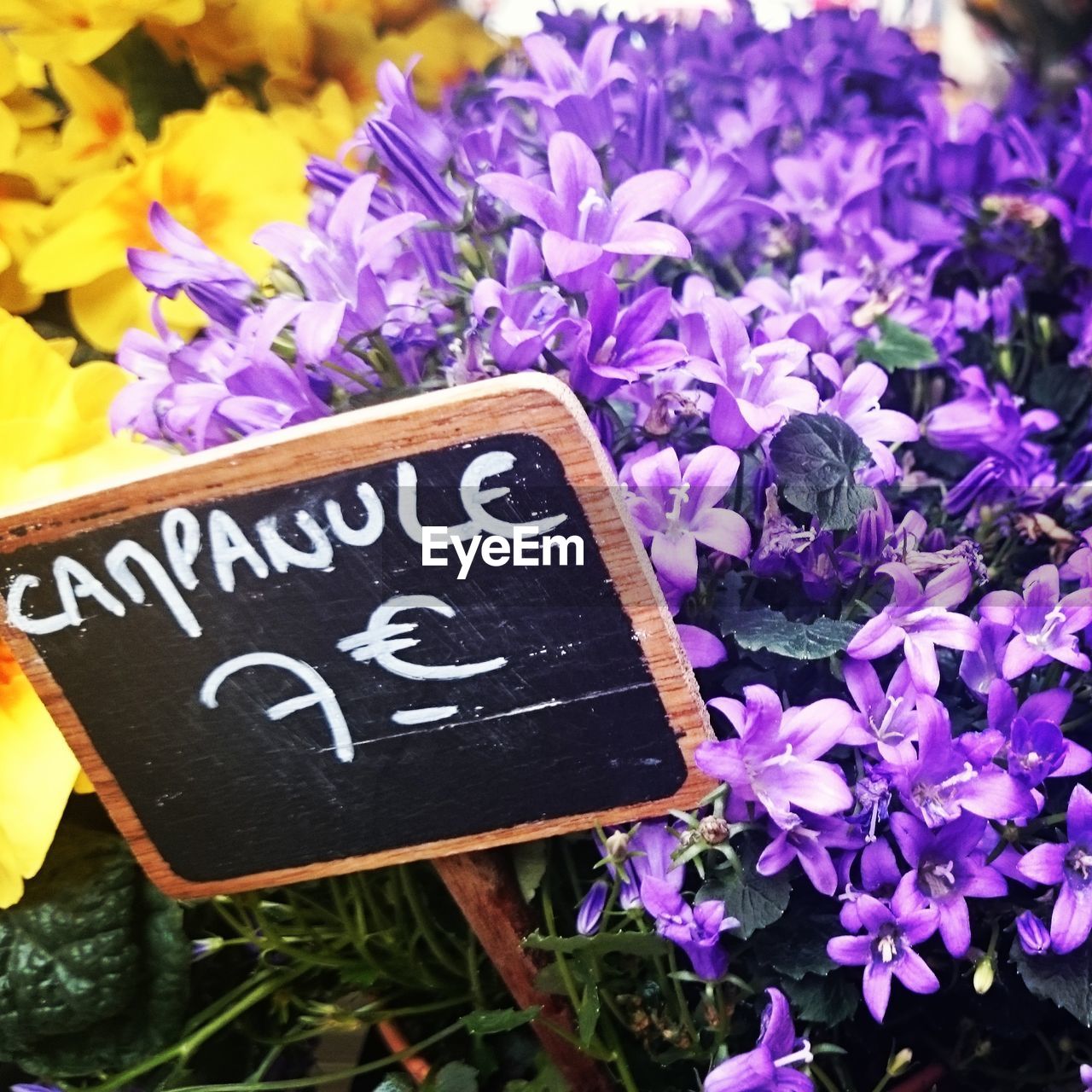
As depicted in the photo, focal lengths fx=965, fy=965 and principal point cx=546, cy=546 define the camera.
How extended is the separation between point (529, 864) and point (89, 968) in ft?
1.04

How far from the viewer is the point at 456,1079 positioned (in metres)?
0.55

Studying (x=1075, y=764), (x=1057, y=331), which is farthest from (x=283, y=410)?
(x=1057, y=331)

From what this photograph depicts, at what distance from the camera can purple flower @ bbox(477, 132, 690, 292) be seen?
44 cm

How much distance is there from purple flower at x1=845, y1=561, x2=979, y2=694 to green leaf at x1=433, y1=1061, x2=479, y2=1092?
1.07 ft

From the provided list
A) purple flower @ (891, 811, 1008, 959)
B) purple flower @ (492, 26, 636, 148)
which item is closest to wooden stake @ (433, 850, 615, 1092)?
purple flower @ (891, 811, 1008, 959)

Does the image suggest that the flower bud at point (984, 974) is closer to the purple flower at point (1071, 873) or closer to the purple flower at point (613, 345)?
the purple flower at point (1071, 873)

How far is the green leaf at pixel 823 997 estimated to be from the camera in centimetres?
49

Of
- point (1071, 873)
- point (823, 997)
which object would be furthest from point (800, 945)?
point (1071, 873)

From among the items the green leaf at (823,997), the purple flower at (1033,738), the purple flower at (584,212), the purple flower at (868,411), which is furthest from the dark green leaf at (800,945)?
the purple flower at (584,212)

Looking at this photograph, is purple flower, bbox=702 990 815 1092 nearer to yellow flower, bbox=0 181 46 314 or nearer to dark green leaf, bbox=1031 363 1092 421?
dark green leaf, bbox=1031 363 1092 421

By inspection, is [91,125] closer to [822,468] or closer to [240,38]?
[240,38]

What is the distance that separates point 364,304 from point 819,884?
1.14 feet

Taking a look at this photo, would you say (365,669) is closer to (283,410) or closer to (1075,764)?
(283,410)

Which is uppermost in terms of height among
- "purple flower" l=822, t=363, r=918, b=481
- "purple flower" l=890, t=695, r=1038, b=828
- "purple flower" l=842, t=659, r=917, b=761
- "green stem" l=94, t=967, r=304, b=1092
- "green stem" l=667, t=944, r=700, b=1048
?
"purple flower" l=822, t=363, r=918, b=481
